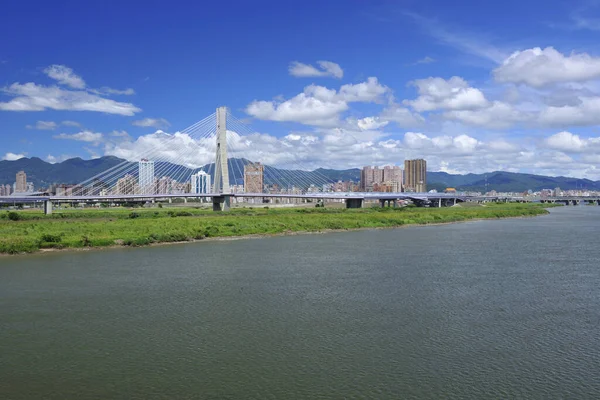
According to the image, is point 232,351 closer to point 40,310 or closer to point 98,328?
point 98,328

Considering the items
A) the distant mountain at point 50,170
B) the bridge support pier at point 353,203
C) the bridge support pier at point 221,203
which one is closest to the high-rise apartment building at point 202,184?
the bridge support pier at point 353,203

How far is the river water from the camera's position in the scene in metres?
6.04

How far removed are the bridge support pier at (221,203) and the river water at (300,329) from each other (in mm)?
25306

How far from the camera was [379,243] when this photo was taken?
21156mm

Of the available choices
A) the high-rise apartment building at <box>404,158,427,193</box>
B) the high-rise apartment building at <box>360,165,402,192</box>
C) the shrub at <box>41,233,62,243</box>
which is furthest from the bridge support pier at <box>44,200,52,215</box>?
the high-rise apartment building at <box>404,158,427,193</box>

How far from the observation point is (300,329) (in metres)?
8.18

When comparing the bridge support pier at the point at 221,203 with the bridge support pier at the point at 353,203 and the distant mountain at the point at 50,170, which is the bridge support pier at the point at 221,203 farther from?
the distant mountain at the point at 50,170

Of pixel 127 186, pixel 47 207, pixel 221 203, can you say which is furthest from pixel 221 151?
pixel 127 186

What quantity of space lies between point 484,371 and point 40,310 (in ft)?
24.9

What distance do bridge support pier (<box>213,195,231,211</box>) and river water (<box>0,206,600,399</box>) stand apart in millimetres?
25306

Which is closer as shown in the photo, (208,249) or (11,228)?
(208,249)

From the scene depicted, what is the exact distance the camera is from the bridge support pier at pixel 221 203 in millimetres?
40659

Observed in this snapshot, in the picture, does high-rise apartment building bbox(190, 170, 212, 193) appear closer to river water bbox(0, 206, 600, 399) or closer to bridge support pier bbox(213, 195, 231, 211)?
bridge support pier bbox(213, 195, 231, 211)

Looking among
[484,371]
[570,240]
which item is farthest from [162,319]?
[570,240]
